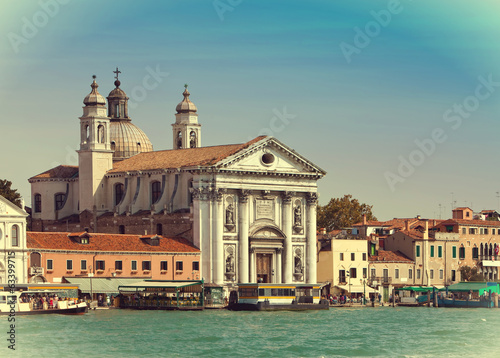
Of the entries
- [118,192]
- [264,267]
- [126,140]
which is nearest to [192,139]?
[126,140]

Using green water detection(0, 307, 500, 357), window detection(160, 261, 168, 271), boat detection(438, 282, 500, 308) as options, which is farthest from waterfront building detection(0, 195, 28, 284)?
boat detection(438, 282, 500, 308)

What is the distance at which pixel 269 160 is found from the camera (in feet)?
269

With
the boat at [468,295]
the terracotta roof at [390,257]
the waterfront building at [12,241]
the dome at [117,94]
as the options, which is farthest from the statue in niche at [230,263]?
the dome at [117,94]

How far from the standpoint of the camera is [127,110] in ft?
303

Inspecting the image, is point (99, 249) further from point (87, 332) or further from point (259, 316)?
point (87, 332)

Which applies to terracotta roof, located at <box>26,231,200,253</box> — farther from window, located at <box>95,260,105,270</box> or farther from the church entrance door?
the church entrance door

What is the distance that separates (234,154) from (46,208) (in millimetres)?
13746

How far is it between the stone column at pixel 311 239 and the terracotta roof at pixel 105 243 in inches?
302

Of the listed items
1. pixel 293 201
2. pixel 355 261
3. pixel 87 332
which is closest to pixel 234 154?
pixel 293 201

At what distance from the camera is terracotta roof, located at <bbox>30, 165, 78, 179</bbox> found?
88062mm

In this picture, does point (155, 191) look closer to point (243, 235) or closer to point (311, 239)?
point (243, 235)

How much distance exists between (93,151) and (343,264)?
15676mm

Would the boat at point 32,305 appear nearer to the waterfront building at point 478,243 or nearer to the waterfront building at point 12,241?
the waterfront building at point 12,241

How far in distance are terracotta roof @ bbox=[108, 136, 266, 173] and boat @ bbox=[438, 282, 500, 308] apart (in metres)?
13.7
